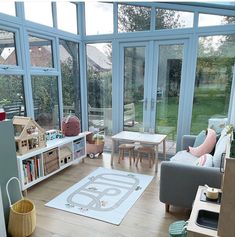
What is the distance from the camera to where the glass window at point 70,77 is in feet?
13.1

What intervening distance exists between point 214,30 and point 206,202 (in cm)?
271

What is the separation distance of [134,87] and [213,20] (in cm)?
170

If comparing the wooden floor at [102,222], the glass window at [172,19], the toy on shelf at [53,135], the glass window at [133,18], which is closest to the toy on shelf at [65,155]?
the toy on shelf at [53,135]

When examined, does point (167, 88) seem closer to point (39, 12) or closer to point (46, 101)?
point (46, 101)

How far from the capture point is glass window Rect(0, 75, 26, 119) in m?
2.91

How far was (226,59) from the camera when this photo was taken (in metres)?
3.34

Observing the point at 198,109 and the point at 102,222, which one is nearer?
the point at 102,222

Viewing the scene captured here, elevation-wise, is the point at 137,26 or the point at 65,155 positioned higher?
the point at 137,26

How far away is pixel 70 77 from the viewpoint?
166 inches

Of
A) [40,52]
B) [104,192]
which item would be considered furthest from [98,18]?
[104,192]

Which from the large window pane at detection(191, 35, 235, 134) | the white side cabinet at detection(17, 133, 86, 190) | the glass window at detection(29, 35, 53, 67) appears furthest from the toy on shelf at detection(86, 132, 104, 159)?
the large window pane at detection(191, 35, 235, 134)

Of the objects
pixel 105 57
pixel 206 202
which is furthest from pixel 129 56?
pixel 206 202

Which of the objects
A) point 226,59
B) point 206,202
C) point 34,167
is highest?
point 226,59

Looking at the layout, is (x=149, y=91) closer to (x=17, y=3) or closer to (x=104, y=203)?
(x=104, y=203)
